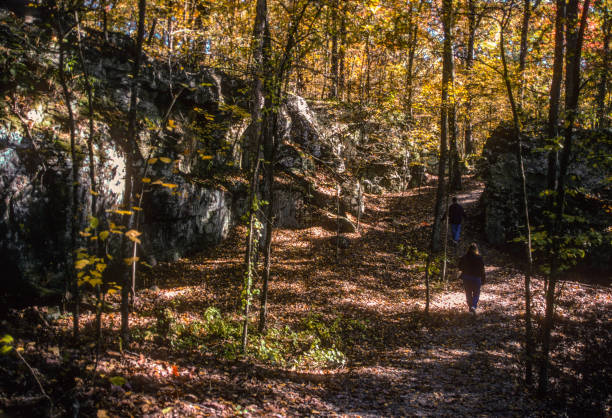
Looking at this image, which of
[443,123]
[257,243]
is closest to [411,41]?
[443,123]

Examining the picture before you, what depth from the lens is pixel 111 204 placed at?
350 inches

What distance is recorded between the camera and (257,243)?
9688 millimetres

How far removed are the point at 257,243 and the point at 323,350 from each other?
3563mm

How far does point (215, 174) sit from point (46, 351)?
366 inches

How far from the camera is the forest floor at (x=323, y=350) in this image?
15.2ft

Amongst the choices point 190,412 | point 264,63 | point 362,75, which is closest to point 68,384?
point 190,412

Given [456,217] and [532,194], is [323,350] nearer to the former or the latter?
[456,217]

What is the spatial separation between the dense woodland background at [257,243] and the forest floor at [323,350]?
5 cm

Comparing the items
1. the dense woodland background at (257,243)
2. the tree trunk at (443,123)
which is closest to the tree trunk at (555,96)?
the dense woodland background at (257,243)

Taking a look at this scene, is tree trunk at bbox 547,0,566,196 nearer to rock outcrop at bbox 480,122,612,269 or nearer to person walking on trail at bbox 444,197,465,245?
rock outcrop at bbox 480,122,612,269

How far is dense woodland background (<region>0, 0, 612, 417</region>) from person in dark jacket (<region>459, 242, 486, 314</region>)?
0.75m

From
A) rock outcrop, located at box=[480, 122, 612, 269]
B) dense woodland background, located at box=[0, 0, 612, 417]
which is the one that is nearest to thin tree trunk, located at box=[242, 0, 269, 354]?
dense woodland background, located at box=[0, 0, 612, 417]

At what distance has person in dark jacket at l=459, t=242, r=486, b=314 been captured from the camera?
9.08 m

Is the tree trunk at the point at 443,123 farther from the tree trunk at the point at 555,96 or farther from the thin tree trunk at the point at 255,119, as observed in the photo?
the thin tree trunk at the point at 255,119
